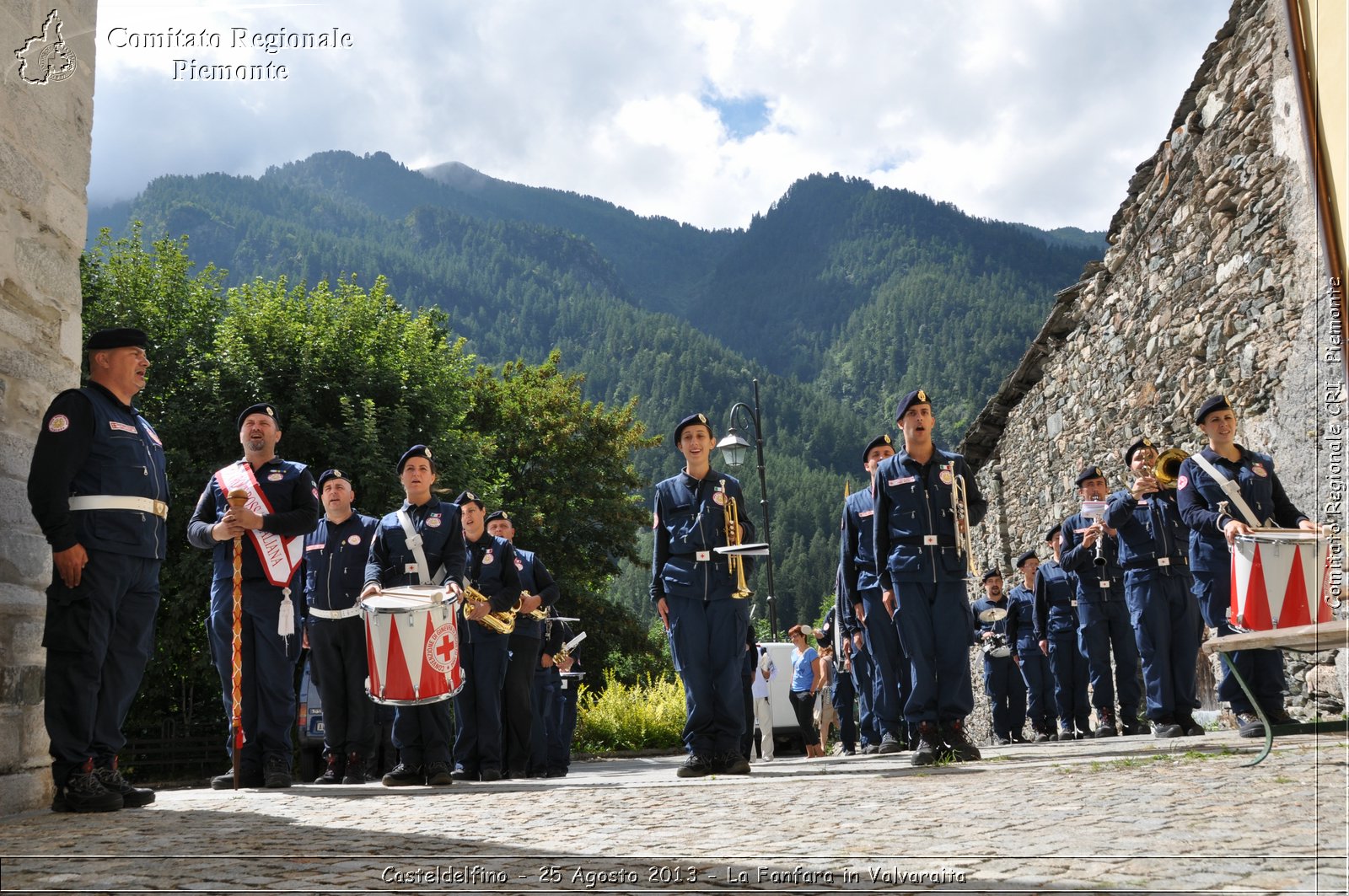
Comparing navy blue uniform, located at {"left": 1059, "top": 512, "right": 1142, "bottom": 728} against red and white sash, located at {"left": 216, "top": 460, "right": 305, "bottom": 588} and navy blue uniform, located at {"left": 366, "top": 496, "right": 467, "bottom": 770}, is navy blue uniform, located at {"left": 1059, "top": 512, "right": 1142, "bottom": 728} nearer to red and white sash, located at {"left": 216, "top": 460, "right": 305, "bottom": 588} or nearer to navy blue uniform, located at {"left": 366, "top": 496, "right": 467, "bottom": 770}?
navy blue uniform, located at {"left": 366, "top": 496, "right": 467, "bottom": 770}

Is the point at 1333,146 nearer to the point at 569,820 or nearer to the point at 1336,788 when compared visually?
the point at 1336,788

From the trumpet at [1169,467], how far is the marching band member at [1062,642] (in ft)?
13.9

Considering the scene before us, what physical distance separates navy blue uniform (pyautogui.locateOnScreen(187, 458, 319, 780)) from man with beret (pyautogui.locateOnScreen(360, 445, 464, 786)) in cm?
59

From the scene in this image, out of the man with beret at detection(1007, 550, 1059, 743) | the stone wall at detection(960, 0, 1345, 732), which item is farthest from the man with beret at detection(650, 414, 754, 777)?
the man with beret at detection(1007, 550, 1059, 743)

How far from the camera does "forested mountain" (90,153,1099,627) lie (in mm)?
89125

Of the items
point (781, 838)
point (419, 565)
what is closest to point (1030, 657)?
point (419, 565)

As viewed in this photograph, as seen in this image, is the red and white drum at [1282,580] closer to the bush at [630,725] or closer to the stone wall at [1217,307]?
the stone wall at [1217,307]

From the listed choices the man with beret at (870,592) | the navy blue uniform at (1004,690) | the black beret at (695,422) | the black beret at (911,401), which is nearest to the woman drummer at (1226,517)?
the black beret at (911,401)

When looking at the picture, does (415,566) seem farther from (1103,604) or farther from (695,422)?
(1103,604)

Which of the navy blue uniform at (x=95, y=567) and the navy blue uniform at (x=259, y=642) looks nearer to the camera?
the navy blue uniform at (x=95, y=567)

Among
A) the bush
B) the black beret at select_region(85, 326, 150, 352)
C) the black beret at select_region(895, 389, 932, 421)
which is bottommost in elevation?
the bush

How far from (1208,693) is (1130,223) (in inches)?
210

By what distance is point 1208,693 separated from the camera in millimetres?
12320

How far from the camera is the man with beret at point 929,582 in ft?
24.1
